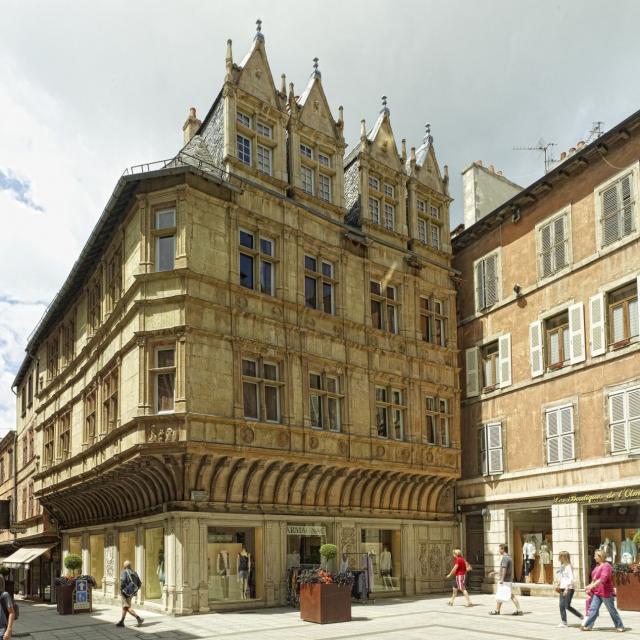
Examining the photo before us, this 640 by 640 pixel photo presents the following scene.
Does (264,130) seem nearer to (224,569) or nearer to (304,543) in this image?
(304,543)

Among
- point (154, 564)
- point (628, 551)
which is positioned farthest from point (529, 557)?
point (154, 564)

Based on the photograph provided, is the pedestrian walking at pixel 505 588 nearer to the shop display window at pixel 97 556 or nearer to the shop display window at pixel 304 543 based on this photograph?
the shop display window at pixel 304 543

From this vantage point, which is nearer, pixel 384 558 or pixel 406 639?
pixel 406 639

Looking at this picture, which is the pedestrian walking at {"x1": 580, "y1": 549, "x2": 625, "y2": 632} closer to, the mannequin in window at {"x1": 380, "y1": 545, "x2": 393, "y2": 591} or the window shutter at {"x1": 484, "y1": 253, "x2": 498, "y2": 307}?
the mannequin in window at {"x1": 380, "y1": 545, "x2": 393, "y2": 591}

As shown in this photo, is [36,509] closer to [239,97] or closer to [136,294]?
[136,294]

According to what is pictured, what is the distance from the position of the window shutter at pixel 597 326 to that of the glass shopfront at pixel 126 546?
51.2 feet

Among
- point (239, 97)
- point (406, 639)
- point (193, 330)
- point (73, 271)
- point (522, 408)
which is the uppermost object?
point (239, 97)

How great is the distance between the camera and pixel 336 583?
2041cm

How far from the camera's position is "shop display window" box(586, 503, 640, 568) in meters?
24.4

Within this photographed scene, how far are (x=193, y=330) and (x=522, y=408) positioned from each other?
12195 millimetres

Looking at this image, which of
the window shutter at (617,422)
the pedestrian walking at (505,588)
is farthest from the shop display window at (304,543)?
the window shutter at (617,422)

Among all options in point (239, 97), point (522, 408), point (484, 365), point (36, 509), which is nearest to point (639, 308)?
point (522, 408)

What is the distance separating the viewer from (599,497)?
24.6 metres

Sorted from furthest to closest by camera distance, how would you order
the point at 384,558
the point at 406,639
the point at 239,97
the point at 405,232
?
1. the point at 405,232
2. the point at 384,558
3. the point at 239,97
4. the point at 406,639
